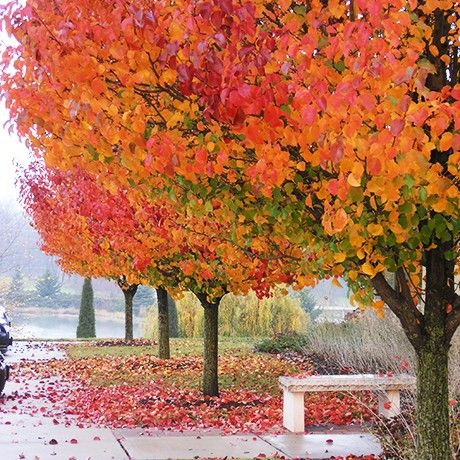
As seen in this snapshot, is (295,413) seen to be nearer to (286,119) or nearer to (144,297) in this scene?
(286,119)

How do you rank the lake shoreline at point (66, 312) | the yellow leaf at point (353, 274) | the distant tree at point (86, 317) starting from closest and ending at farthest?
the yellow leaf at point (353, 274), the distant tree at point (86, 317), the lake shoreline at point (66, 312)

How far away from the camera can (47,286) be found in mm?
53594

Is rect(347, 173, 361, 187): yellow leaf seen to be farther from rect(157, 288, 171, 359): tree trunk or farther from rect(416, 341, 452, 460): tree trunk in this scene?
rect(157, 288, 171, 359): tree trunk

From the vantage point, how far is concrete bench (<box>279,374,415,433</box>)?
29.5 feet

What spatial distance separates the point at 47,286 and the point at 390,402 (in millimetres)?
47063

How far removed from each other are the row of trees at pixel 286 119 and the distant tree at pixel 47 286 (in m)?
49.4

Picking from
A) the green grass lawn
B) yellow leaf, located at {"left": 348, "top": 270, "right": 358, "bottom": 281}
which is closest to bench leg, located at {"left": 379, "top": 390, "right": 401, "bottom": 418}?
yellow leaf, located at {"left": 348, "top": 270, "right": 358, "bottom": 281}

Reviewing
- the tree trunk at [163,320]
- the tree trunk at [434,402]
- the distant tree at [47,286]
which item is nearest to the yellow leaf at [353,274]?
the tree trunk at [434,402]

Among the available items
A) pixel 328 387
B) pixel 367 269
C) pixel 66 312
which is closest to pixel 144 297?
pixel 66 312

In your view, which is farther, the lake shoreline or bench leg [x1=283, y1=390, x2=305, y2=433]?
the lake shoreline

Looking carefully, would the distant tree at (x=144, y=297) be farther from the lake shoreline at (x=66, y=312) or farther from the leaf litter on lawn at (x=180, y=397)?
the leaf litter on lawn at (x=180, y=397)

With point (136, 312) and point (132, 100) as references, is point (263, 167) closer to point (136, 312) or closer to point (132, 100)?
point (132, 100)

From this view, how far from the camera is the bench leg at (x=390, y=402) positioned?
9083mm

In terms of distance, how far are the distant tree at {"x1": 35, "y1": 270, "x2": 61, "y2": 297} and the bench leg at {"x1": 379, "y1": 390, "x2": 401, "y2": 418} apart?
46.3 meters
